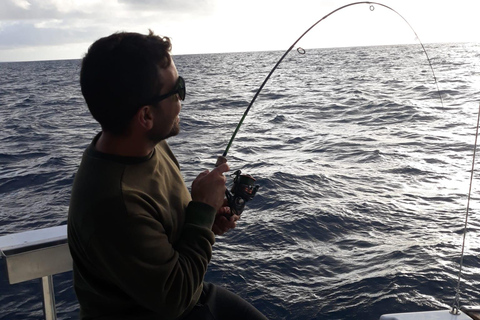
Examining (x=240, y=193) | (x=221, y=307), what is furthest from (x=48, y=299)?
(x=240, y=193)

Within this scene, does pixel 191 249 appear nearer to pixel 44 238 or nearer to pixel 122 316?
pixel 122 316

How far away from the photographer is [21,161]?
827 centimetres

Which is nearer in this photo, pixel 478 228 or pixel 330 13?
pixel 330 13

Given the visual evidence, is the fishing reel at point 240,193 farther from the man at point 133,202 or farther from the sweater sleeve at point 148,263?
the sweater sleeve at point 148,263

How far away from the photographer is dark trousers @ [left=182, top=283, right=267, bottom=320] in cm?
153

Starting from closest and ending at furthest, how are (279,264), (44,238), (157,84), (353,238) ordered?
(157,84) < (44,238) < (279,264) < (353,238)

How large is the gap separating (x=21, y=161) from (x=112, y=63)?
25.6ft

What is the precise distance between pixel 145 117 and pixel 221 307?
0.70 metres

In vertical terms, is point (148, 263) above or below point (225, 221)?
above

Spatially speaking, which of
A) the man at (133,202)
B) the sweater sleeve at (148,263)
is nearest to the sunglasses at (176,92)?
the man at (133,202)

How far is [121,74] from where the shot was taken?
4.00 ft

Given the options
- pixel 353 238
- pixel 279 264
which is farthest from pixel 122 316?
pixel 353 238

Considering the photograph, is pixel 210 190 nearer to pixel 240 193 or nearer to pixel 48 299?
pixel 240 193

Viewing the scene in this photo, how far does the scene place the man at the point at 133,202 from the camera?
117 centimetres
